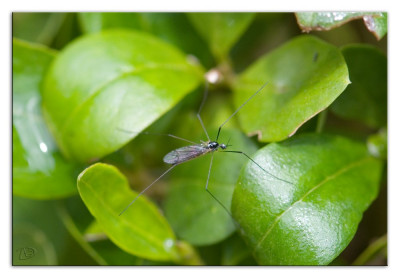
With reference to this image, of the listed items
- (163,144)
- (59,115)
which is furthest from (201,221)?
→ (59,115)

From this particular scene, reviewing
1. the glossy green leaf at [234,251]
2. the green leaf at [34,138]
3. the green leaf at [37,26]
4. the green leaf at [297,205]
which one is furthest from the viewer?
the green leaf at [37,26]

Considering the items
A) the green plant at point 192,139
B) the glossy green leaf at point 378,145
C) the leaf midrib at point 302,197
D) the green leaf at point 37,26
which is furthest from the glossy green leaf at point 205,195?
the green leaf at point 37,26

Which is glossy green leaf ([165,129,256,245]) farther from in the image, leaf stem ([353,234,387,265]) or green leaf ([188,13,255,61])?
leaf stem ([353,234,387,265])

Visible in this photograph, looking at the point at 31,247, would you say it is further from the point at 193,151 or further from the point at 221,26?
the point at 221,26

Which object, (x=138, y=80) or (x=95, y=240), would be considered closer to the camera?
(x=138, y=80)

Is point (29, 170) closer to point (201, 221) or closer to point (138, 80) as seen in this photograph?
point (138, 80)

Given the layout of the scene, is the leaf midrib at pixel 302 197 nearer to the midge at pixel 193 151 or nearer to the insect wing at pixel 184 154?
the midge at pixel 193 151

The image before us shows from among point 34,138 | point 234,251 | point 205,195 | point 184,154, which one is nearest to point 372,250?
point 234,251
